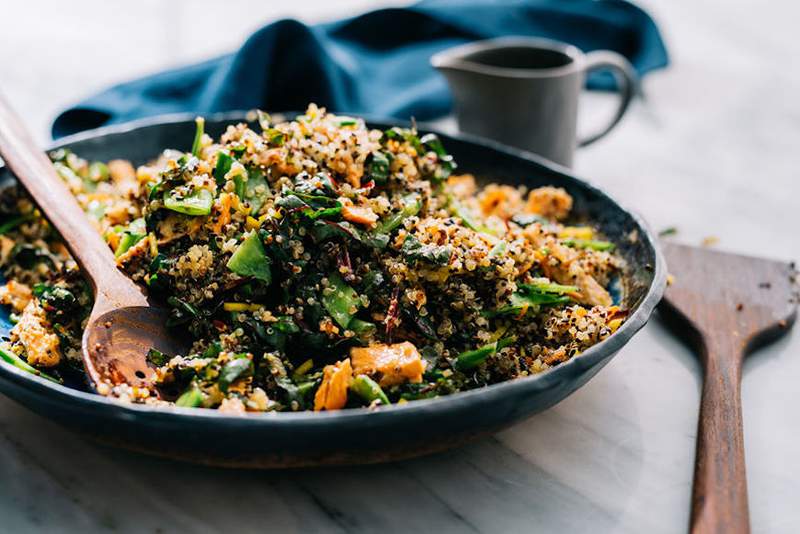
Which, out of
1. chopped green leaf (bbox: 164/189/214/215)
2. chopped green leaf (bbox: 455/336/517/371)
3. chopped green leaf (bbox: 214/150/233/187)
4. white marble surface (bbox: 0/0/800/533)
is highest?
chopped green leaf (bbox: 214/150/233/187)

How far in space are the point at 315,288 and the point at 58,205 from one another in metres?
0.53

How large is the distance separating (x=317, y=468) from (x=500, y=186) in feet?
2.89

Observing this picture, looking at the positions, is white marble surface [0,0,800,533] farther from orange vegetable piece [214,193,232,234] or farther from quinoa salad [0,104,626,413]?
orange vegetable piece [214,193,232,234]

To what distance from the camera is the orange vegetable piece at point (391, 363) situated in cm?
123

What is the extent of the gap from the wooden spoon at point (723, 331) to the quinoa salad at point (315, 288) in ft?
0.78

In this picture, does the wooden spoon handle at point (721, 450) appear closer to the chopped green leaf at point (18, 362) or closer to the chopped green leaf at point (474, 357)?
the chopped green leaf at point (474, 357)

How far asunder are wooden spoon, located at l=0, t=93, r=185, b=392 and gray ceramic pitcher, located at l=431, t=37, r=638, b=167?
1054mm

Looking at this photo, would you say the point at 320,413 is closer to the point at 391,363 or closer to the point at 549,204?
the point at 391,363

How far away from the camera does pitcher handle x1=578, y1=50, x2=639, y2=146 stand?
237 centimetres

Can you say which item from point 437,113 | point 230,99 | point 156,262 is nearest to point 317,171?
point 156,262

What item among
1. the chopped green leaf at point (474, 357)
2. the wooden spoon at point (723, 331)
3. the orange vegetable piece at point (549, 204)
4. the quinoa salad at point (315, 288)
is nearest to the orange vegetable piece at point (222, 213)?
the quinoa salad at point (315, 288)

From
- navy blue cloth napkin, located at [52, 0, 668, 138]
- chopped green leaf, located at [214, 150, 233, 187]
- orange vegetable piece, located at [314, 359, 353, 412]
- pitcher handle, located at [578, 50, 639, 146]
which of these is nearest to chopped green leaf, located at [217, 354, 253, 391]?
orange vegetable piece, located at [314, 359, 353, 412]

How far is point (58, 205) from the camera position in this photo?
4.94 ft

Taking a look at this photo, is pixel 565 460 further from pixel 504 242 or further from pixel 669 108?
pixel 669 108
